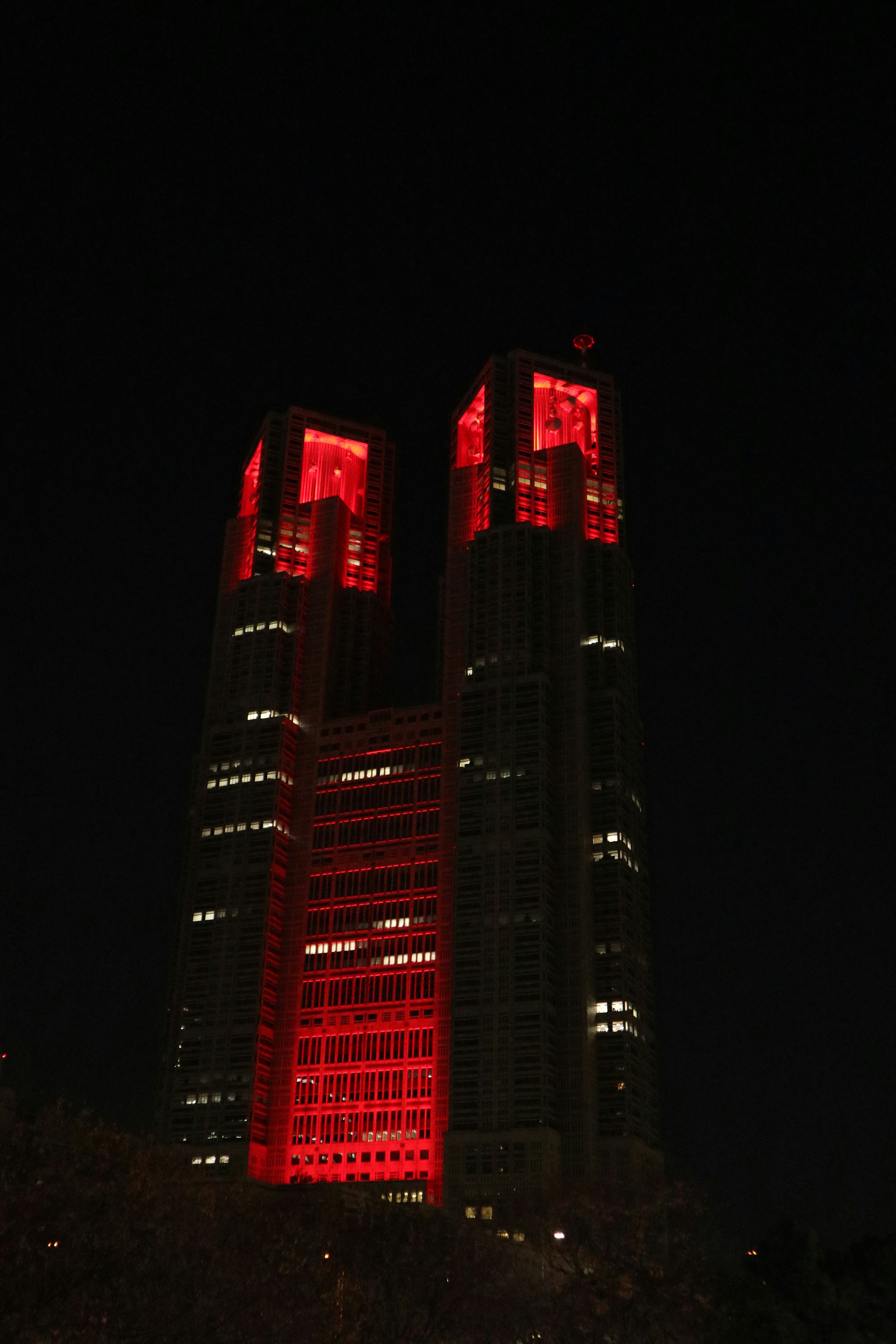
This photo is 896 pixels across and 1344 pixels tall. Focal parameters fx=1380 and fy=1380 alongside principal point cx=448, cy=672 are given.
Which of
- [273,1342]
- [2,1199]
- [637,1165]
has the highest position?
[637,1165]

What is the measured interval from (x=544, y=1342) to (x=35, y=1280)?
44.4 metres

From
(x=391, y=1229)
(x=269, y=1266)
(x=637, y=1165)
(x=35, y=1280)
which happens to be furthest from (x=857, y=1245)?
(x=637, y=1165)

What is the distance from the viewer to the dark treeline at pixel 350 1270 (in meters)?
59.9

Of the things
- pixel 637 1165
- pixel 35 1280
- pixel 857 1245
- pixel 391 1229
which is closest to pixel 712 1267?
pixel 857 1245

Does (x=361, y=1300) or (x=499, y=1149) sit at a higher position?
(x=499, y=1149)

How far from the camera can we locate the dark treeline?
5994cm

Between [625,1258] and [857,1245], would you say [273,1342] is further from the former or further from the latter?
[857,1245]

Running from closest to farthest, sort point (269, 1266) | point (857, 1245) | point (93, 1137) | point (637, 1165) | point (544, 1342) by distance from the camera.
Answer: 1. point (93, 1137)
2. point (269, 1266)
3. point (544, 1342)
4. point (857, 1245)
5. point (637, 1165)

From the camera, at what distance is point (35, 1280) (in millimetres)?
58469

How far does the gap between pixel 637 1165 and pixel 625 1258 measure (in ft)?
384

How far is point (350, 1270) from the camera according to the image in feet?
304

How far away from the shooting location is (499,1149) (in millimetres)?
197125

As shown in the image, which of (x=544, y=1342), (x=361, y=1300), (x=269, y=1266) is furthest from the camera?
(x=544, y=1342)

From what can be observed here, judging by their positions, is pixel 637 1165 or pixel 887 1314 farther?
pixel 637 1165
